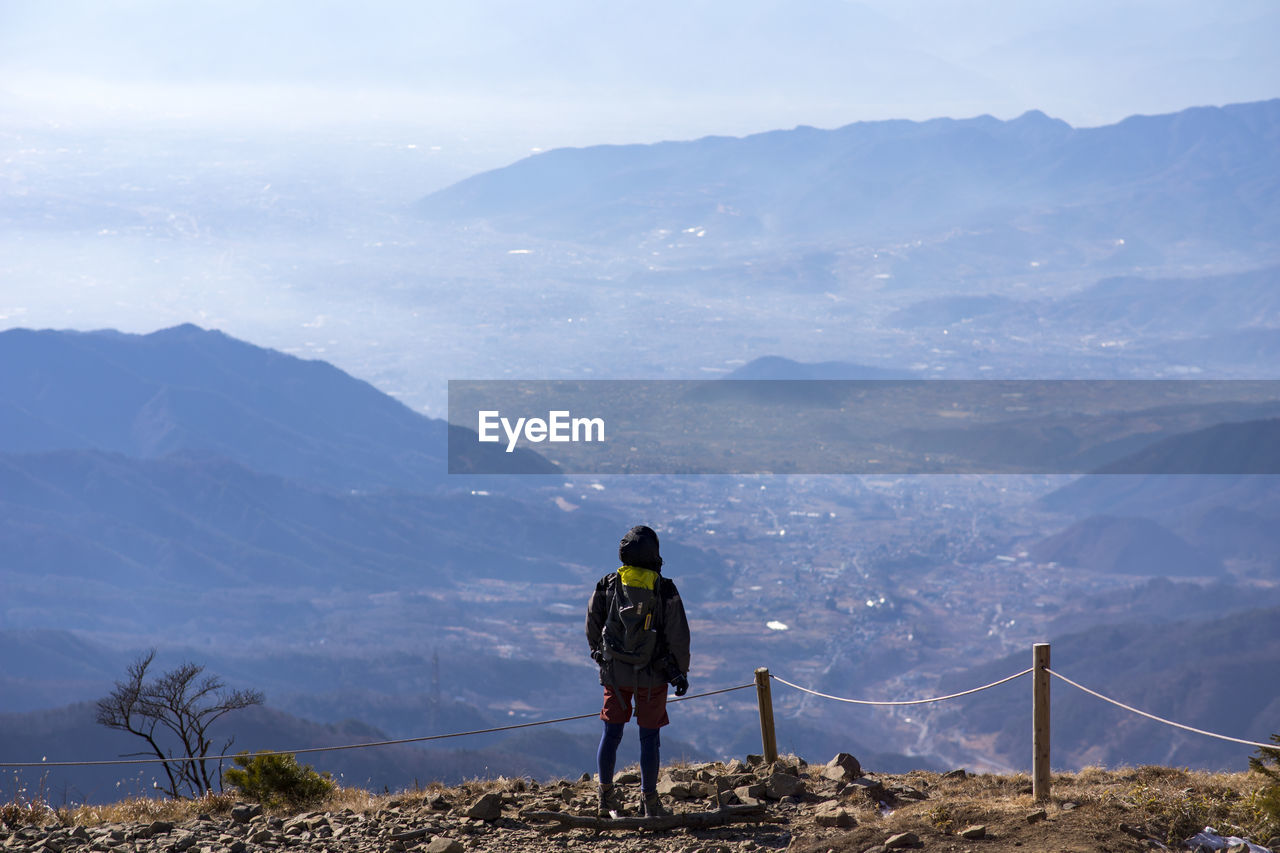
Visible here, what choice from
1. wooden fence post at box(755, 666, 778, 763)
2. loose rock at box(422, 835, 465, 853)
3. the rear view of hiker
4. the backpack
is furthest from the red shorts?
wooden fence post at box(755, 666, 778, 763)

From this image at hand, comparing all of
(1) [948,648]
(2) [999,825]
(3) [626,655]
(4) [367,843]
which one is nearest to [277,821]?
(4) [367,843]

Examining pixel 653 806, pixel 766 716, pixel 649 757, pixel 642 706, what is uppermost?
pixel 642 706

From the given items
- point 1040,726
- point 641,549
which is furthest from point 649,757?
point 1040,726

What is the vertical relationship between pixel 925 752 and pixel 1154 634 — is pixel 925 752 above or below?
below

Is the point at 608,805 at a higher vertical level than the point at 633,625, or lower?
lower

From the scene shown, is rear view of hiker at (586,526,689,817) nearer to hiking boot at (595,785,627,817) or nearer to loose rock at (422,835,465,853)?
hiking boot at (595,785,627,817)

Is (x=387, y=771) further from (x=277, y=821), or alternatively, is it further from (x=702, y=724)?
(x=277, y=821)

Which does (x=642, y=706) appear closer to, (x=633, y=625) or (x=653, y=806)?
(x=633, y=625)

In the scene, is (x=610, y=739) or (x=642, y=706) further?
(x=610, y=739)
